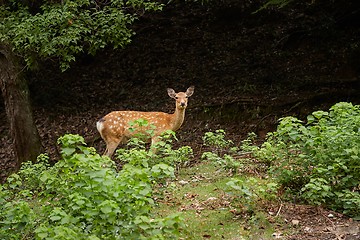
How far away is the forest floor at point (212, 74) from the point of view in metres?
13.0

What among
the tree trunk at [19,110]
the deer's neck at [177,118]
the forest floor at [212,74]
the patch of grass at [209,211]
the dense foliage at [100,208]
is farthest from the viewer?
the forest floor at [212,74]

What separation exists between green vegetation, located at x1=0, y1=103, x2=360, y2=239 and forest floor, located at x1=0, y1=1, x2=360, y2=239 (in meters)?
4.32

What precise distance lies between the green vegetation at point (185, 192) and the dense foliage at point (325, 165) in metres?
0.01

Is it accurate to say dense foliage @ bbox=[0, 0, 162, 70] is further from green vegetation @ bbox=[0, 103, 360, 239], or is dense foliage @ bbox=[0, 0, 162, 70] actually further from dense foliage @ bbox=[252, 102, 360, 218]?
dense foliage @ bbox=[252, 102, 360, 218]

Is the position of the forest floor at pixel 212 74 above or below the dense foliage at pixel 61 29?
below

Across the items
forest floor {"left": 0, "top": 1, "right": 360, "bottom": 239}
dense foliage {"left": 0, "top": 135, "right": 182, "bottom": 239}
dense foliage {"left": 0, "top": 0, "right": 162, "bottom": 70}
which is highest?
dense foliage {"left": 0, "top": 0, "right": 162, "bottom": 70}

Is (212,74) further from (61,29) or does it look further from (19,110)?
(61,29)

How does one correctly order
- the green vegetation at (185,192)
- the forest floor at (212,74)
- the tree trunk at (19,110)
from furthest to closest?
1. the forest floor at (212,74)
2. the tree trunk at (19,110)
3. the green vegetation at (185,192)

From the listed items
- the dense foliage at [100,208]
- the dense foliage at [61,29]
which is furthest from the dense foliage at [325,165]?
the dense foliage at [61,29]

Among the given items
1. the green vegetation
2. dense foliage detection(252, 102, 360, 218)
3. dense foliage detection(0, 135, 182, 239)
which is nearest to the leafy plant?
the green vegetation

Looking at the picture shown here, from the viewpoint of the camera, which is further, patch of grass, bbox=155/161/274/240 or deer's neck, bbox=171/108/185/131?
deer's neck, bbox=171/108/185/131

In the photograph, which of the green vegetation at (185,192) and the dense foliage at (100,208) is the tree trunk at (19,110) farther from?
the dense foliage at (100,208)

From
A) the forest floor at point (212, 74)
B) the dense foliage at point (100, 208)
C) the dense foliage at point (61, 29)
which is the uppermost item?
the dense foliage at point (61, 29)

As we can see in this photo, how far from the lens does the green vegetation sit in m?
4.61
